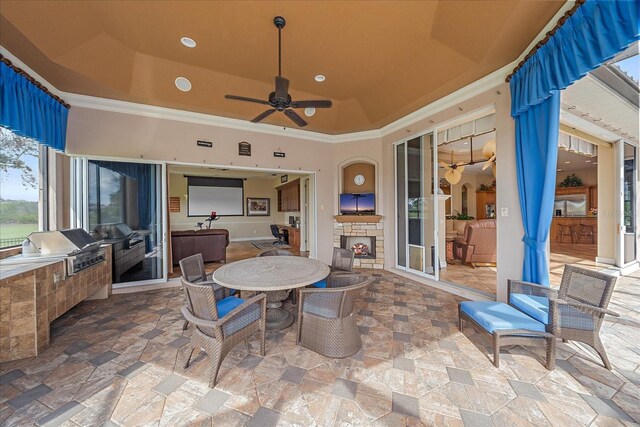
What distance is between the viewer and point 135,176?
13.0 feet

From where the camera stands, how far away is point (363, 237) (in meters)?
5.46

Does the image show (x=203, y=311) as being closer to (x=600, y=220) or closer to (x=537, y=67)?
(x=537, y=67)

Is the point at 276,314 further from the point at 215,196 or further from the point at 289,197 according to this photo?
the point at 215,196

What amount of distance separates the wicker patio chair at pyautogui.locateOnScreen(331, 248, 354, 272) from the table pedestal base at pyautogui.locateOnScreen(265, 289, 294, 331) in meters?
0.81

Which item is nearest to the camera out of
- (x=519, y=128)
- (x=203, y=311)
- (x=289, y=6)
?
(x=203, y=311)

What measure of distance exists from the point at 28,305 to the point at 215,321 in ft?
5.95

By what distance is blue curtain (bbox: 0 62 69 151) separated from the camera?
2.55 meters

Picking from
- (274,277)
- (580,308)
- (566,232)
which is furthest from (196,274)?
(566,232)

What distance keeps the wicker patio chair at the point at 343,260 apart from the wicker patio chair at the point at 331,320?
40.2 inches

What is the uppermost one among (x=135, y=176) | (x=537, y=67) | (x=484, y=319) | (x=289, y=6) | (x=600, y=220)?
(x=289, y=6)

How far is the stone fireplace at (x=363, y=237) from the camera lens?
17.3ft

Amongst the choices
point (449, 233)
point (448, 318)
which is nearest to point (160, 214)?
point (448, 318)

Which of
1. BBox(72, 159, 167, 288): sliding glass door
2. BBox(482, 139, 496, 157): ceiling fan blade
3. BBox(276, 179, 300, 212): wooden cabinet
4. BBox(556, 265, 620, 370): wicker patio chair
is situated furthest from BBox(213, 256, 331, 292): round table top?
BBox(276, 179, 300, 212): wooden cabinet

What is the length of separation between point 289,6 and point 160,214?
11.8 ft
